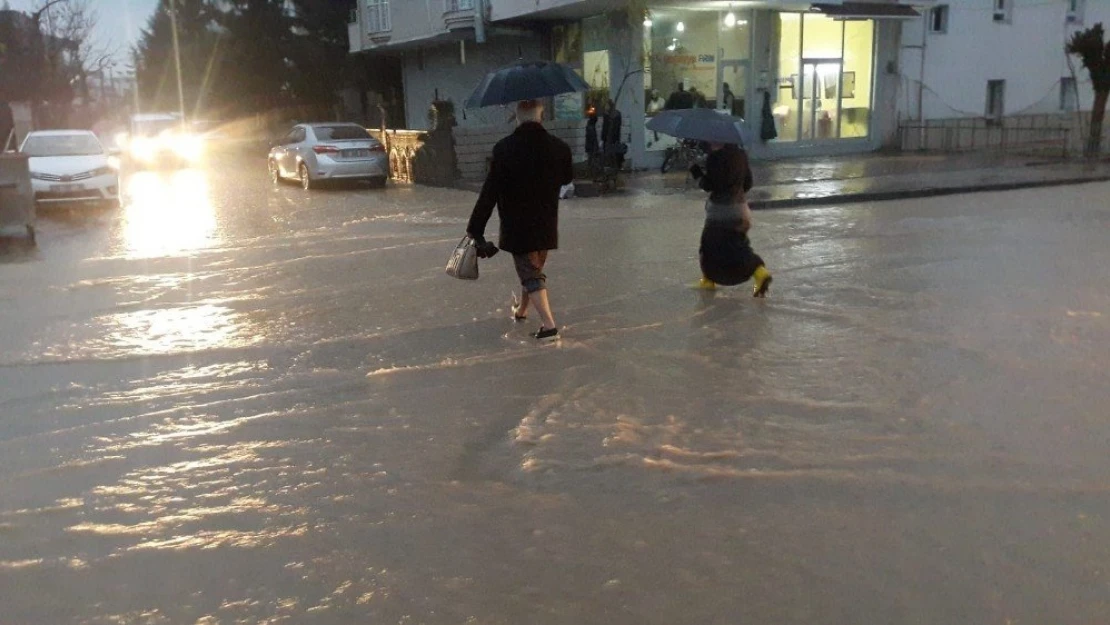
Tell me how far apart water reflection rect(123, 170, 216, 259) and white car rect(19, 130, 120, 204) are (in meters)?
0.68

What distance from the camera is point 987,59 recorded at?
98.2ft

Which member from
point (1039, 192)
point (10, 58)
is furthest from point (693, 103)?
point (10, 58)

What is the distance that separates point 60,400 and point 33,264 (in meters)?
6.41

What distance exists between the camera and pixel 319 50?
146 feet

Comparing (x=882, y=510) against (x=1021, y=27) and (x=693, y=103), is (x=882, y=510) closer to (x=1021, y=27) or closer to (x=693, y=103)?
(x=693, y=103)

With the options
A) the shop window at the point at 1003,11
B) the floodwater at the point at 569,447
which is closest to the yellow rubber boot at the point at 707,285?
the floodwater at the point at 569,447

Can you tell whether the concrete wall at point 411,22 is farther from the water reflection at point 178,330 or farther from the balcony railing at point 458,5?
the water reflection at point 178,330

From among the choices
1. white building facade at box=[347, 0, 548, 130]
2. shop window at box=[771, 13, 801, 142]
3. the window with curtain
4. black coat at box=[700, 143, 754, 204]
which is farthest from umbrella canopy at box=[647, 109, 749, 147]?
the window with curtain

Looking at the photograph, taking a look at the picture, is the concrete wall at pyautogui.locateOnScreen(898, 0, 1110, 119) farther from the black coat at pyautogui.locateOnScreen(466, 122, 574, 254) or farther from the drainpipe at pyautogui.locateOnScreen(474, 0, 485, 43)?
the black coat at pyautogui.locateOnScreen(466, 122, 574, 254)

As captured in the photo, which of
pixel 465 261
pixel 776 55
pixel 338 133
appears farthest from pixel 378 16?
pixel 465 261

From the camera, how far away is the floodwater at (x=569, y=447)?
396 centimetres

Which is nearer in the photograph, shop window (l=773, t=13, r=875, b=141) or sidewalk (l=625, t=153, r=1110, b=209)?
sidewalk (l=625, t=153, r=1110, b=209)

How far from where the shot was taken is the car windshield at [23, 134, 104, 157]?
18469 millimetres

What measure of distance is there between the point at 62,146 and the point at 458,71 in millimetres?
15610
